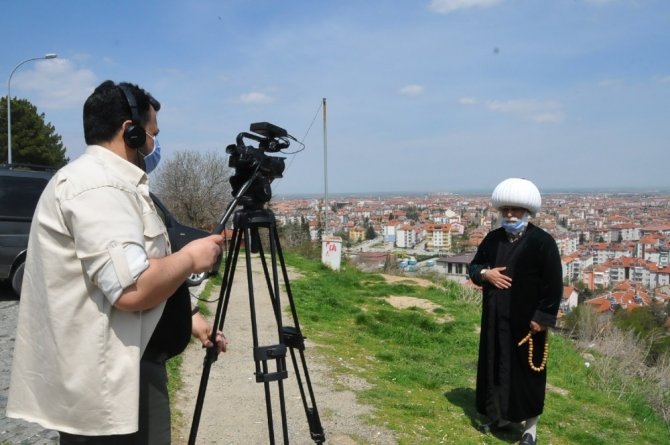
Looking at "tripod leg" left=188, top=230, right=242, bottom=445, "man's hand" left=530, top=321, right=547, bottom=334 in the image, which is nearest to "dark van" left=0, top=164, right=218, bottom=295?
"man's hand" left=530, top=321, right=547, bottom=334

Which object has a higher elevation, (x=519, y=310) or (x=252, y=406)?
(x=519, y=310)

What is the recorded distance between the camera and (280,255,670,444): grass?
4.91 meters

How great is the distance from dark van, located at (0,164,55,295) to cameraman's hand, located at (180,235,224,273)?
6.26 meters

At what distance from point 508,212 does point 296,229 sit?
17129 mm

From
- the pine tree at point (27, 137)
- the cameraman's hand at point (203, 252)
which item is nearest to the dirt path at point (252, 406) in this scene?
the cameraman's hand at point (203, 252)

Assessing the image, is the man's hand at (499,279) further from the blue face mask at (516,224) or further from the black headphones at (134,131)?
the black headphones at (134,131)

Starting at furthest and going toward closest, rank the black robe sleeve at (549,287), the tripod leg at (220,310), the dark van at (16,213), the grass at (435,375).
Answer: the dark van at (16,213)
the grass at (435,375)
the black robe sleeve at (549,287)
the tripod leg at (220,310)

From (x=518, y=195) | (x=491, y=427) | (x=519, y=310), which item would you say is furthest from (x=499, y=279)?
(x=491, y=427)

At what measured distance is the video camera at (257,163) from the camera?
2.65 meters

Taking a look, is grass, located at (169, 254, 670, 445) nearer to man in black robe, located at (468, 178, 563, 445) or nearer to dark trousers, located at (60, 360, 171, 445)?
man in black robe, located at (468, 178, 563, 445)

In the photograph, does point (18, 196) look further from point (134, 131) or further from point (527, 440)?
point (527, 440)

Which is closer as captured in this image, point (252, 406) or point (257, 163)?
point (257, 163)

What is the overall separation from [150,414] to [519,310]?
329cm

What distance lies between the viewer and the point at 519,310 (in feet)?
15.0
